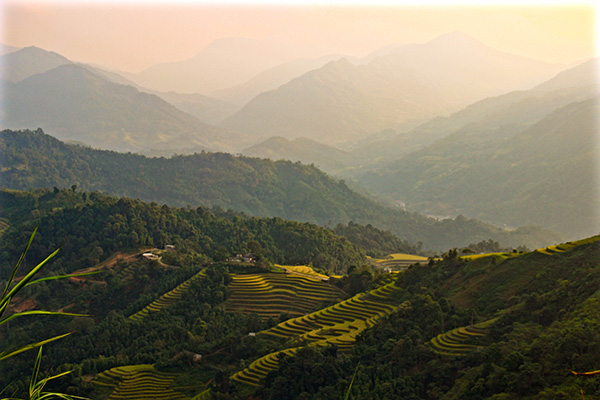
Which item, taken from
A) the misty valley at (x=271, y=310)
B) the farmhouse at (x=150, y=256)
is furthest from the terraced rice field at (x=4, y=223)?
the farmhouse at (x=150, y=256)

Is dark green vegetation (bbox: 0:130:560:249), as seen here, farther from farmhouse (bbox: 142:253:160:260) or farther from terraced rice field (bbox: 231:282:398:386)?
terraced rice field (bbox: 231:282:398:386)

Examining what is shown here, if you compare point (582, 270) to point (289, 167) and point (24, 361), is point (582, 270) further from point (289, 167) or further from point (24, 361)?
point (289, 167)

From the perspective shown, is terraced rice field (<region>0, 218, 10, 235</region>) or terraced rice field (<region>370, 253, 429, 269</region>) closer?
terraced rice field (<region>0, 218, 10, 235</region>)

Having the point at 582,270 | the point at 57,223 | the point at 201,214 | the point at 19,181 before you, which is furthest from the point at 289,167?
the point at 582,270

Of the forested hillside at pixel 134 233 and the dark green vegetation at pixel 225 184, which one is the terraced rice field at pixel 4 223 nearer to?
the forested hillside at pixel 134 233

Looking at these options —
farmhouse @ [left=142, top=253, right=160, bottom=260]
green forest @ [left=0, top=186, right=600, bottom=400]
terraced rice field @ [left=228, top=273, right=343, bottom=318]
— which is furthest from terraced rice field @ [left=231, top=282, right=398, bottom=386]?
farmhouse @ [left=142, top=253, right=160, bottom=260]

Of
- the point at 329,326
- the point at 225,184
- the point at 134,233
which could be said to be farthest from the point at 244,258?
the point at 225,184
